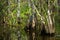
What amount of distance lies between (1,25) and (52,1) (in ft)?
17.5

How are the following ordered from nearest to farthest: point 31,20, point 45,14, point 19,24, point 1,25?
point 1,25 → point 19,24 → point 45,14 → point 31,20

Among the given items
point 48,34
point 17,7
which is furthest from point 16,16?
point 48,34

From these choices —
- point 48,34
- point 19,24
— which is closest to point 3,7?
point 19,24

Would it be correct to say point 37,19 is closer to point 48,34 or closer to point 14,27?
point 48,34

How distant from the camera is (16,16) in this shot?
1463cm

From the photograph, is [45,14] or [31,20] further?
[31,20]

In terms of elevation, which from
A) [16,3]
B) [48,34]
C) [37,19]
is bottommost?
[48,34]

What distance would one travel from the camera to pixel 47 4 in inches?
723

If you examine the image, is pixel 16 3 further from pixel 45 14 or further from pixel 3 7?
pixel 45 14

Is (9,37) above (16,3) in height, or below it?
below

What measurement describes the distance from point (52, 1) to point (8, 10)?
459 centimetres

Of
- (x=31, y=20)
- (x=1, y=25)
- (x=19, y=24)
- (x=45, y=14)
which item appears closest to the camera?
(x=1, y=25)

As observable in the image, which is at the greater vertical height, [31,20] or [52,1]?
[52,1]

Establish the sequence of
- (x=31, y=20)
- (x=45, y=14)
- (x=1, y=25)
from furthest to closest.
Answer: (x=31, y=20) < (x=45, y=14) < (x=1, y=25)
